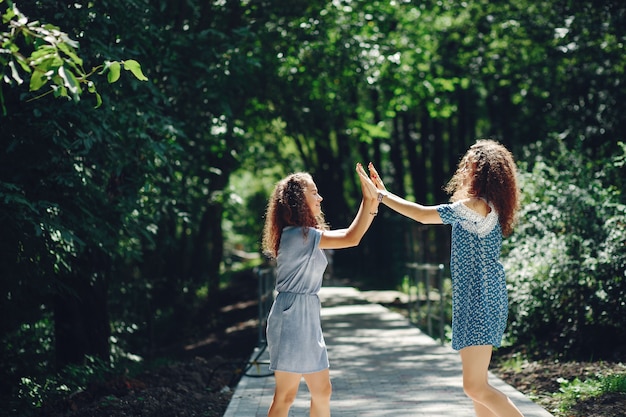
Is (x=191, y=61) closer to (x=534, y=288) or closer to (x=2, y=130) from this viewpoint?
(x=2, y=130)

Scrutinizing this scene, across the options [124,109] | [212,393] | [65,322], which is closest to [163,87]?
[124,109]

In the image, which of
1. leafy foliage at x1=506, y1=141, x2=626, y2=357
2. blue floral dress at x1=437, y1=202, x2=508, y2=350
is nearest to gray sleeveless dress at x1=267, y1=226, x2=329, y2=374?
blue floral dress at x1=437, y1=202, x2=508, y2=350

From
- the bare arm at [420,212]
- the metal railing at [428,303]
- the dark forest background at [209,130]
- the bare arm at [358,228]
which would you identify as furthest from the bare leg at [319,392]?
the metal railing at [428,303]

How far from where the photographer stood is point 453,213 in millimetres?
5023

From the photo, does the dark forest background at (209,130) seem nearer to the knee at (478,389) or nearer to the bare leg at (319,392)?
the bare leg at (319,392)

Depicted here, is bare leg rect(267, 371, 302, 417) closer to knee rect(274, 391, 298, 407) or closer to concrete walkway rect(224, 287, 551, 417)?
knee rect(274, 391, 298, 407)

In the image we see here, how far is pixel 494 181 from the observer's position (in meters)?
5.10

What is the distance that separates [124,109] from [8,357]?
408 cm

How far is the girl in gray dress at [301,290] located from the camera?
16.4ft

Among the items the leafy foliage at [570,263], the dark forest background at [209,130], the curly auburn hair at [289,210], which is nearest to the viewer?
the curly auburn hair at [289,210]

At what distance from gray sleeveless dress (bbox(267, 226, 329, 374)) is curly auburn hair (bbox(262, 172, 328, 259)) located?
0.06 meters

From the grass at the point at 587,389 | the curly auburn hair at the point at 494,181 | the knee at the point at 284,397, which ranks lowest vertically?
the grass at the point at 587,389

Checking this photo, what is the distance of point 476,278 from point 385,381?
4.36 m

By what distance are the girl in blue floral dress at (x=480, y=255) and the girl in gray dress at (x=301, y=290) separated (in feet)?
1.30
